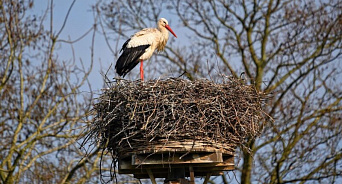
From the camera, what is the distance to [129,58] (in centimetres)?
940

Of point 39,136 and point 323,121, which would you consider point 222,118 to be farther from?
point 323,121

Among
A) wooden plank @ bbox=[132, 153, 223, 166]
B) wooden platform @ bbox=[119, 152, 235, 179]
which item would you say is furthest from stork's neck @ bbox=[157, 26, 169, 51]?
wooden plank @ bbox=[132, 153, 223, 166]

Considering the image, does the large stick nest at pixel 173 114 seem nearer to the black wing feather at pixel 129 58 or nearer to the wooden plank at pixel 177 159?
the wooden plank at pixel 177 159

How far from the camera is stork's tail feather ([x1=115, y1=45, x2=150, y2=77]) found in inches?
368

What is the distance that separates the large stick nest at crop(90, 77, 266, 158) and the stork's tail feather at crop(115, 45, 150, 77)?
88.5 inches

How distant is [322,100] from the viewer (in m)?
14.9

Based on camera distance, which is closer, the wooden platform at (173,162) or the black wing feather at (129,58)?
the wooden platform at (173,162)

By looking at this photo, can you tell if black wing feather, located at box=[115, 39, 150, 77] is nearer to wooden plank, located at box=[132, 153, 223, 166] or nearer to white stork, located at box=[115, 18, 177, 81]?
white stork, located at box=[115, 18, 177, 81]

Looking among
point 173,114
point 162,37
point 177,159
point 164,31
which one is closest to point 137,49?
point 162,37

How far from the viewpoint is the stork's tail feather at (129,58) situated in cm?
935

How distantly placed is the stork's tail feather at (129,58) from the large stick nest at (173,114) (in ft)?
7.37

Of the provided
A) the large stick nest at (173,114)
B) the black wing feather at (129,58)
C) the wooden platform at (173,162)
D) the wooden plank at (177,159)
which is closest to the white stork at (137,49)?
the black wing feather at (129,58)

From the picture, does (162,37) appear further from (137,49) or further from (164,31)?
(137,49)

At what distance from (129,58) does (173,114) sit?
3.13 metres
